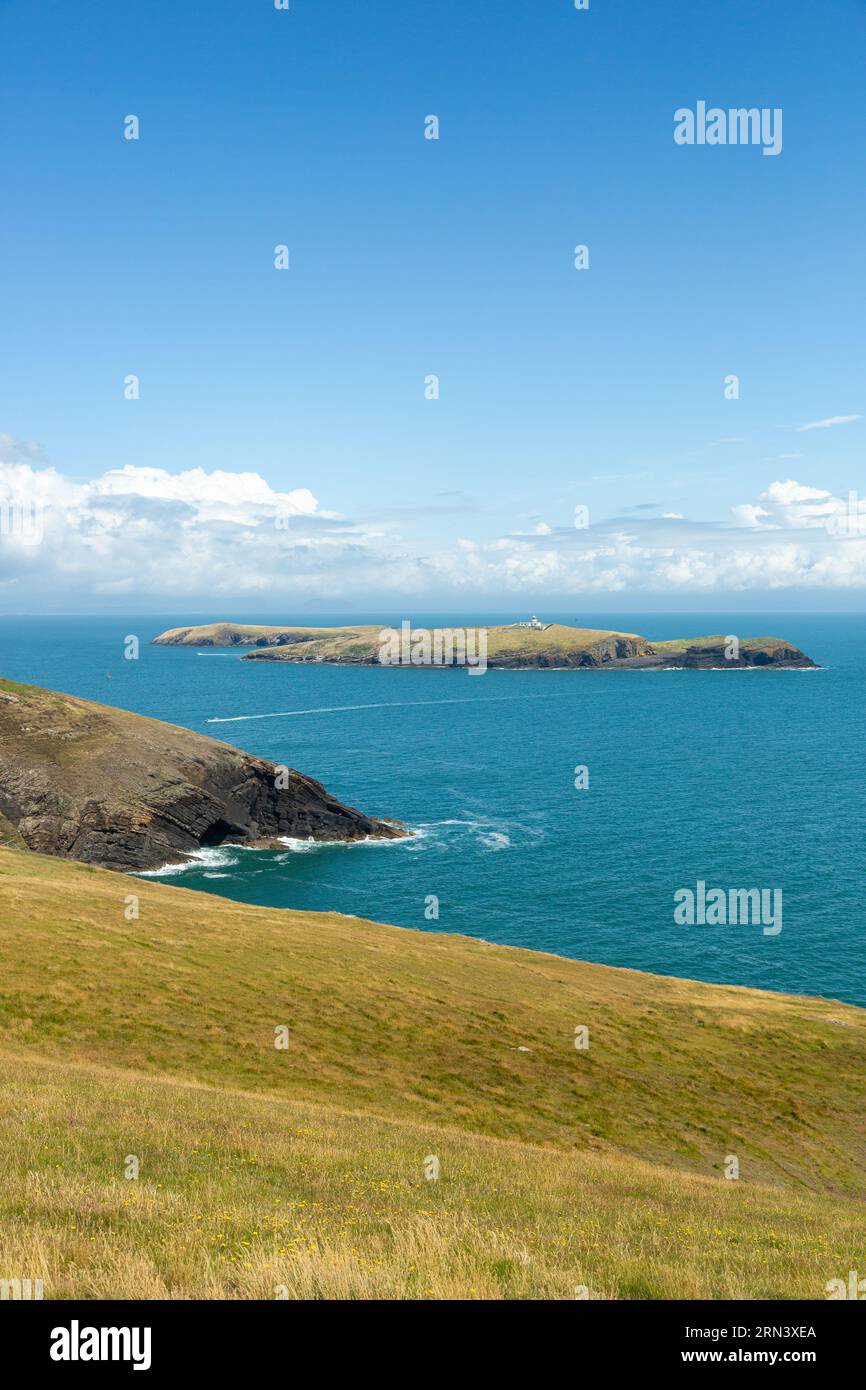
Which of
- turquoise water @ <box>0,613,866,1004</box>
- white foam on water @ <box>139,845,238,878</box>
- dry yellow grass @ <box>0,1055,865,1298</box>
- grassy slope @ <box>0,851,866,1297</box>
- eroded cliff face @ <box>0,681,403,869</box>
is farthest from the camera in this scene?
eroded cliff face @ <box>0,681,403,869</box>

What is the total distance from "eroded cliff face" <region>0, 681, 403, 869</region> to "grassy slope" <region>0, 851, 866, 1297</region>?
2835cm

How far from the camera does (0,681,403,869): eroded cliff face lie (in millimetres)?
87438

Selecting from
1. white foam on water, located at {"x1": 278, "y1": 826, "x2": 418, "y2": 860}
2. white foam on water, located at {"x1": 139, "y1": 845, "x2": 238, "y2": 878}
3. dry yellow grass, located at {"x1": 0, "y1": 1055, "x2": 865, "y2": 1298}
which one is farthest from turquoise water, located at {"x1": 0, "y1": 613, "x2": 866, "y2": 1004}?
dry yellow grass, located at {"x1": 0, "y1": 1055, "x2": 865, "y2": 1298}

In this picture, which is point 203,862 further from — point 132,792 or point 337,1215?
point 337,1215

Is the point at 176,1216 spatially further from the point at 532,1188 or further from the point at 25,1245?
the point at 532,1188

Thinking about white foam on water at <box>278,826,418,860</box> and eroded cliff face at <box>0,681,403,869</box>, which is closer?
eroded cliff face at <box>0,681,403,869</box>

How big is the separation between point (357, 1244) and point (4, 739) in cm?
9749

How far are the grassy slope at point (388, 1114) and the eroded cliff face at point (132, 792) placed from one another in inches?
1116

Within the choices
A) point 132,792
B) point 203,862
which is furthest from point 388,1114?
point 132,792

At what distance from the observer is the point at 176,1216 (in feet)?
36.3

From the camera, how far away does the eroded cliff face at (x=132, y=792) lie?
8744 centimetres

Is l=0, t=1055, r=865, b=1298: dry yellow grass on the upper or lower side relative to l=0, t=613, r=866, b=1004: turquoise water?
upper

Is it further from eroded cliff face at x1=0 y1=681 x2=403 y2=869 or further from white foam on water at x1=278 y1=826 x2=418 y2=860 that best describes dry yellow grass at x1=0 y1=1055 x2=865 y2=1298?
white foam on water at x1=278 y1=826 x2=418 y2=860
